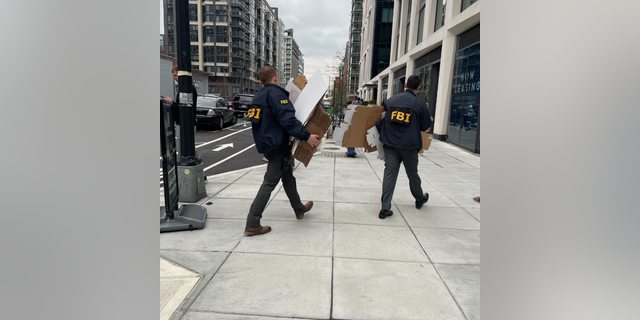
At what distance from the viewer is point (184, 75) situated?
16.5 ft

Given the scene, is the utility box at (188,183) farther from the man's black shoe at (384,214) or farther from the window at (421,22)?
the window at (421,22)

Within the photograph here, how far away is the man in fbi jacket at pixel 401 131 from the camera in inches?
184

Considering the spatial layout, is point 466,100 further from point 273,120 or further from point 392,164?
point 273,120

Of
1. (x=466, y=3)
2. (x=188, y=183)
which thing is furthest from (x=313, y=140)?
(x=466, y=3)

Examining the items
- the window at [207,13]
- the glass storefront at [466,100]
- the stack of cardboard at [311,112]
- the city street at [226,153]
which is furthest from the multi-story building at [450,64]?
the window at [207,13]

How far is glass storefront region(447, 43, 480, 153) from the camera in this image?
12.4 meters

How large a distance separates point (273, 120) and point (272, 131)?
0.43 ft

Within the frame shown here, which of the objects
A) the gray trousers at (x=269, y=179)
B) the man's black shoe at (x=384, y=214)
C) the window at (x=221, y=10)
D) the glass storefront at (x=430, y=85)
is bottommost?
the man's black shoe at (x=384, y=214)

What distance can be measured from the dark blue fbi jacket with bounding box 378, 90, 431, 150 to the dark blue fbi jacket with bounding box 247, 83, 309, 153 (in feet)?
4.69
